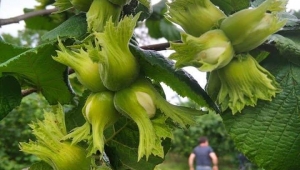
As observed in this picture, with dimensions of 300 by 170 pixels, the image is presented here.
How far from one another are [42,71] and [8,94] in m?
0.10

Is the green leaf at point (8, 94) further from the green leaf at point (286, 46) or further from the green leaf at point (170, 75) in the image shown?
the green leaf at point (286, 46)

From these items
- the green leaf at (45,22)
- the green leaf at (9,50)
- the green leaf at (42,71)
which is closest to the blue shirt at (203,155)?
the green leaf at (45,22)

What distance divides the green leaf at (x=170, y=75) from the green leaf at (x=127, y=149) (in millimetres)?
129

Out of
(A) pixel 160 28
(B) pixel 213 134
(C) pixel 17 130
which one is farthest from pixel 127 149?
(B) pixel 213 134

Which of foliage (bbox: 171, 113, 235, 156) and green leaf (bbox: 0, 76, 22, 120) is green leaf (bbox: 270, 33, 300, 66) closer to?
green leaf (bbox: 0, 76, 22, 120)

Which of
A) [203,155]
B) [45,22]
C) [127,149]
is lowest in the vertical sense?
[203,155]

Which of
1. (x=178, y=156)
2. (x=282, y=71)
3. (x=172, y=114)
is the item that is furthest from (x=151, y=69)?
(x=178, y=156)

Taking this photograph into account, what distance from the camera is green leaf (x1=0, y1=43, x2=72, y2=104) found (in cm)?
81

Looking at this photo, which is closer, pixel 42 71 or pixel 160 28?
pixel 42 71

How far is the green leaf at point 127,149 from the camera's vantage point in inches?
31.3

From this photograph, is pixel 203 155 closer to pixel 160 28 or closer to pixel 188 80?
pixel 160 28

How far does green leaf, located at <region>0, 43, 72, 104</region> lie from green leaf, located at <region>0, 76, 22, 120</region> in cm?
2

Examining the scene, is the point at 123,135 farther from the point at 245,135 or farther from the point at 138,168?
the point at 245,135

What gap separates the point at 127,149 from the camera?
818mm
